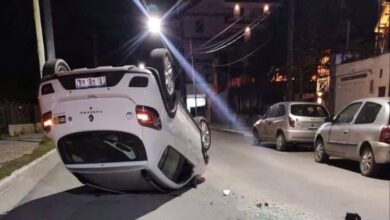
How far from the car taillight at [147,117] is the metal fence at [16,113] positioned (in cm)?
1728

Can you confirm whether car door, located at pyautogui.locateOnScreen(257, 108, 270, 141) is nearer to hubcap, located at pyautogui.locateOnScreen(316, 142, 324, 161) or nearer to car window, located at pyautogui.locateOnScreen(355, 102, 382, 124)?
hubcap, located at pyautogui.locateOnScreen(316, 142, 324, 161)

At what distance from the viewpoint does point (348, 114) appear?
9.74 meters

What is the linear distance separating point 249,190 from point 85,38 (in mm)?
22726

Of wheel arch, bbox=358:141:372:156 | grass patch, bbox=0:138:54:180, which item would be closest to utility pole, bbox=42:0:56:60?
grass patch, bbox=0:138:54:180

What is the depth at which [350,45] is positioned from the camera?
73.1ft

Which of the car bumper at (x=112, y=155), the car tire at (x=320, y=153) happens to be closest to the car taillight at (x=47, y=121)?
the car bumper at (x=112, y=155)

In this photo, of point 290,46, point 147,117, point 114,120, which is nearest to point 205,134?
point 147,117

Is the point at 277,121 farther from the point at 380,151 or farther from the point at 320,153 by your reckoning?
the point at 380,151

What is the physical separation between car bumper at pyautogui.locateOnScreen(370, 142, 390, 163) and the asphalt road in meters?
0.32

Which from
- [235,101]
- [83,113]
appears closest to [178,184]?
[83,113]

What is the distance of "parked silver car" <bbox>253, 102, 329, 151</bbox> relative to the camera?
13.5m

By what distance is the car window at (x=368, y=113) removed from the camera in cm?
855

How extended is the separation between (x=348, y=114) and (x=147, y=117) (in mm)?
5314

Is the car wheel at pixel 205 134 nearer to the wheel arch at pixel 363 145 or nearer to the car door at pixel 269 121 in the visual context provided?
the wheel arch at pixel 363 145
